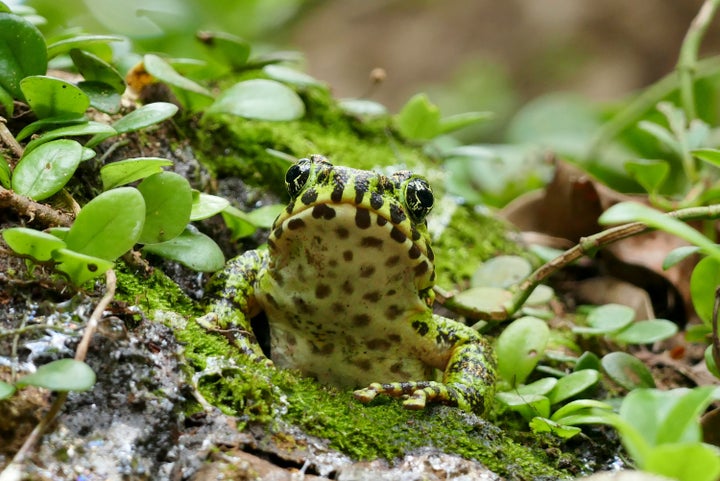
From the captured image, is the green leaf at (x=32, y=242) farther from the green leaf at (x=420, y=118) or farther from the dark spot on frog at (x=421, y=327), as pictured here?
the green leaf at (x=420, y=118)

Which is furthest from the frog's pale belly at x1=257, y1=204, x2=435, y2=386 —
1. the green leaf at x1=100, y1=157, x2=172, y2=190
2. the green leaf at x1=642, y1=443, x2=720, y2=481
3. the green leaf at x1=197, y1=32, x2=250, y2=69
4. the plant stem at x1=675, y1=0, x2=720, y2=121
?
the plant stem at x1=675, y1=0, x2=720, y2=121

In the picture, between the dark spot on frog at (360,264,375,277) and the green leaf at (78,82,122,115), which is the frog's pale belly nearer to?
the dark spot on frog at (360,264,375,277)

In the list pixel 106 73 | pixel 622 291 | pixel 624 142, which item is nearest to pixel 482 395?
pixel 622 291

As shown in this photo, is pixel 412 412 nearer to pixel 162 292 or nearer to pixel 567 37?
pixel 162 292

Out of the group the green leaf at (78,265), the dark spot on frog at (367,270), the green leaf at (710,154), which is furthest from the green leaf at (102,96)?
the green leaf at (710,154)

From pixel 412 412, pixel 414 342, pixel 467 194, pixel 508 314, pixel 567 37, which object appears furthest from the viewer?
pixel 567 37

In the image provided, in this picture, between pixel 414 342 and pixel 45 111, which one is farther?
pixel 414 342

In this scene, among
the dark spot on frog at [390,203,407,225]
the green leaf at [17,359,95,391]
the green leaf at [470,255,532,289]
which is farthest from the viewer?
the green leaf at [470,255,532,289]

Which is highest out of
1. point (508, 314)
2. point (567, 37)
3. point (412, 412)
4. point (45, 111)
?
point (567, 37)
